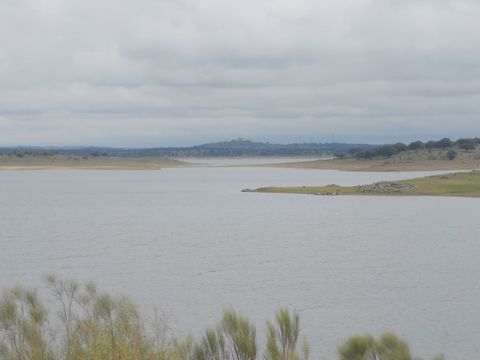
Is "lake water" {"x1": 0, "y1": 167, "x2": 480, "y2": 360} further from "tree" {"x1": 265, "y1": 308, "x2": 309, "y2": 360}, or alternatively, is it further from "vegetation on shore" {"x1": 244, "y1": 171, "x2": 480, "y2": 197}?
"vegetation on shore" {"x1": 244, "y1": 171, "x2": 480, "y2": 197}

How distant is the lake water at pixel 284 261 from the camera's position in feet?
92.5

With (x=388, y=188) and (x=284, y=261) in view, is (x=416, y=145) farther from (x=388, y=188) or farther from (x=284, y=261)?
(x=284, y=261)

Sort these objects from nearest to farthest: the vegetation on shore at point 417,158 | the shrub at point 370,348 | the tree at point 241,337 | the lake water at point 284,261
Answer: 1. the shrub at point 370,348
2. the tree at point 241,337
3. the lake water at point 284,261
4. the vegetation on shore at point 417,158

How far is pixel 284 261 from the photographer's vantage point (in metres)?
41.8

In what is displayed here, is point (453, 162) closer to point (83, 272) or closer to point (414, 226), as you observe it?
point (414, 226)

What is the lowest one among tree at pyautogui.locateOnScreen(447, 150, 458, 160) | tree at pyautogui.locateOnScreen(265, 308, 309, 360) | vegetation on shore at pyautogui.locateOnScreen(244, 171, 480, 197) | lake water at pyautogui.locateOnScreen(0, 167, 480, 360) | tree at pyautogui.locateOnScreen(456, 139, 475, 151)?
lake water at pyautogui.locateOnScreen(0, 167, 480, 360)

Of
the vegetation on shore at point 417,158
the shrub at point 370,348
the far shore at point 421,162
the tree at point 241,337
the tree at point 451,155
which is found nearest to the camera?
the shrub at point 370,348

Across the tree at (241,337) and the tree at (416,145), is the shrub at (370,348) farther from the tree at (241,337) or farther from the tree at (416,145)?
the tree at (416,145)

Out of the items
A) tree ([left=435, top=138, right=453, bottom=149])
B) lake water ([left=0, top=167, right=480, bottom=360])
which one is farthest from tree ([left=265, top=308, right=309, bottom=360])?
tree ([left=435, top=138, right=453, bottom=149])

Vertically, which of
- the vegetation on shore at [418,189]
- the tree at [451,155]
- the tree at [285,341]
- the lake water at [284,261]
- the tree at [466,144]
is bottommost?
the lake water at [284,261]

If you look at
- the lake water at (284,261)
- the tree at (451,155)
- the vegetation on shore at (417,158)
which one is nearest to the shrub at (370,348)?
the lake water at (284,261)

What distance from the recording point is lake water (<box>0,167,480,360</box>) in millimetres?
28188

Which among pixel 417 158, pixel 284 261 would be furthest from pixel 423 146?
pixel 284 261

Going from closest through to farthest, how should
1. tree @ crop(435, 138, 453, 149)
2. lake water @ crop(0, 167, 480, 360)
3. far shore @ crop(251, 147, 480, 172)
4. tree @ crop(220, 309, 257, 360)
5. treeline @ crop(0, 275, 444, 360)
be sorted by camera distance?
treeline @ crop(0, 275, 444, 360) < tree @ crop(220, 309, 257, 360) < lake water @ crop(0, 167, 480, 360) < far shore @ crop(251, 147, 480, 172) < tree @ crop(435, 138, 453, 149)
